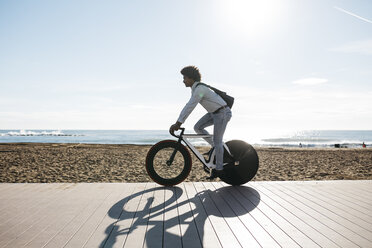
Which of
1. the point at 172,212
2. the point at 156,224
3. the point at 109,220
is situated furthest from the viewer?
the point at 172,212

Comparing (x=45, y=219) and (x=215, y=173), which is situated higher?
(x=215, y=173)

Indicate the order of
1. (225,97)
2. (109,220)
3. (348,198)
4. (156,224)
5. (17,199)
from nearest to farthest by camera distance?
(156,224), (109,220), (17,199), (348,198), (225,97)

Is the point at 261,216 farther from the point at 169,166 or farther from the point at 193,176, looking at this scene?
the point at 193,176

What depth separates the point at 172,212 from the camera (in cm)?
324

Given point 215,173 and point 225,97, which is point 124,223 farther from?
point 225,97

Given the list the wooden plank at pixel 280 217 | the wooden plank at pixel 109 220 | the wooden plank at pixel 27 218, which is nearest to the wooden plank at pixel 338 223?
the wooden plank at pixel 280 217

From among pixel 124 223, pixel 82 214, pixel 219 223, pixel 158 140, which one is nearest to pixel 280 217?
pixel 219 223

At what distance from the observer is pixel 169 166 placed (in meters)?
4.47

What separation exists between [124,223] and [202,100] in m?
2.31

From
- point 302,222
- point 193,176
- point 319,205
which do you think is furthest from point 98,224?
point 193,176

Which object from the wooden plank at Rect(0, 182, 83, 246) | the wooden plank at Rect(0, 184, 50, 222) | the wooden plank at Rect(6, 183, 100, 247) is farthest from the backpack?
the wooden plank at Rect(0, 184, 50, 222)

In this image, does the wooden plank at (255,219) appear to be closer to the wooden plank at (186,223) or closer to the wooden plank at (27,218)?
the wooden plank at (186,223)

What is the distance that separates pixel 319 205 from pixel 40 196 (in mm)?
3876

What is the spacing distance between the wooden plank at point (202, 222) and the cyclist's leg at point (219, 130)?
0.69 metres
